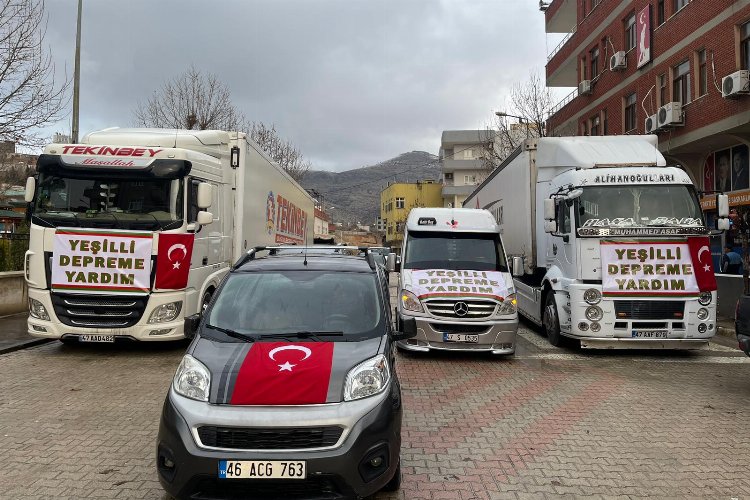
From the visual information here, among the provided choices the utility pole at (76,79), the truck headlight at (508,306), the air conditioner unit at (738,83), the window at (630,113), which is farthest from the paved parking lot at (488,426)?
the window at (630,113)

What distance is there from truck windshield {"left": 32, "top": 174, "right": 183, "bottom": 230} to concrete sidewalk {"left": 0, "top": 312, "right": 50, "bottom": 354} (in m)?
2.44

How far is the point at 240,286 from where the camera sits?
5.10m

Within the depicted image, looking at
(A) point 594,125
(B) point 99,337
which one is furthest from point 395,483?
(A) point 594,125

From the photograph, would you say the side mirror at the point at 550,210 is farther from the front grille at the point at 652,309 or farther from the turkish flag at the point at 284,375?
the turkish flag at the point at 284,375

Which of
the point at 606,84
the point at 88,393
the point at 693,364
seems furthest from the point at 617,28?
the point at 88,393

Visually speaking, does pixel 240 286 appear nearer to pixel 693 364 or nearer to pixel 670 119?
pixel 693 364

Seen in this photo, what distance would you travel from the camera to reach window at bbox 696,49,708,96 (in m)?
18.1

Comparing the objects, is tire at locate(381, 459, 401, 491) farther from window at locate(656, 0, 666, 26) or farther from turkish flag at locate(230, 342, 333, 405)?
window at locate(656, 0, 666, 26)

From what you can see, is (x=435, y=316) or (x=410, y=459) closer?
(x=410, y=459)

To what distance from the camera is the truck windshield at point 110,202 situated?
28.5 ft

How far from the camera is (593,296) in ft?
30.8

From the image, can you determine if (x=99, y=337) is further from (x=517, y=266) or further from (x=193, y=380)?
(x=517, y=266)

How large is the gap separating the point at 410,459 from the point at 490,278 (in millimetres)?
5197

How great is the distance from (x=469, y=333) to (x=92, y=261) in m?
5.82
